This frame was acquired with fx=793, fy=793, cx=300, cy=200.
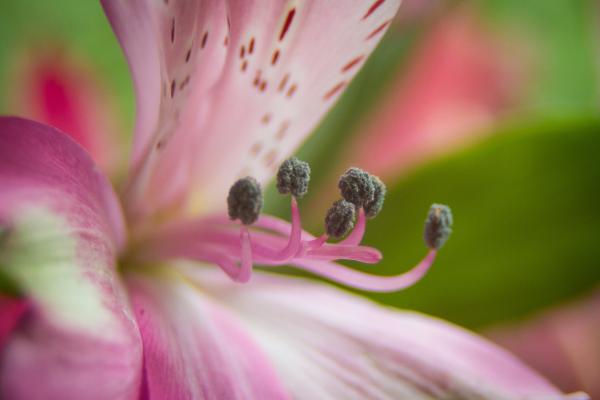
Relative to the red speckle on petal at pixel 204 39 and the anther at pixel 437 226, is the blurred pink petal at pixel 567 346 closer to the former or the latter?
the anther at pixel 437 226

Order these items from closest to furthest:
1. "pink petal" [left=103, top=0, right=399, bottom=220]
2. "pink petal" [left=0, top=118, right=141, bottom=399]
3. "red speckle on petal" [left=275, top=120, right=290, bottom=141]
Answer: "pink petal" [left=0, top=118, right=141, bottom=399] → "pink petal" [left=103, top=0, right=399, bottom=220] → "red speckle on petal" [left=275, top=120, right=290, bottom=141]

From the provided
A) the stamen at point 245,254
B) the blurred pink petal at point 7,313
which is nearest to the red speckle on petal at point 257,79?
the stamen at point 245,254

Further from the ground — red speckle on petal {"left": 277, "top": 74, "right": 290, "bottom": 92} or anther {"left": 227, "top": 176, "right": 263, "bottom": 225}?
red speckle on petal {"left": 277, "top": 74, "right": 290, "bottom": 92}

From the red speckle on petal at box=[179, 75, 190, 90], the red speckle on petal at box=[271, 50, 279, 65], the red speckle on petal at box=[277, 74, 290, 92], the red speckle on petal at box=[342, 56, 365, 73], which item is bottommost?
the red speckle on petal at box=[179, 75, 190, 90]

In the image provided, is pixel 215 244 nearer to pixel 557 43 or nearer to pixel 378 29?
pixel 378 29

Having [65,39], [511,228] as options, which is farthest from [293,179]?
[65,39]

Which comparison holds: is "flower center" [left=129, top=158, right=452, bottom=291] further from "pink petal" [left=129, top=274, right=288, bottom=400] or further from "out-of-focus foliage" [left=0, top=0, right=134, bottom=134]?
"out-of-focus foliage" [left=0, top=0, right=134, bottom=134]

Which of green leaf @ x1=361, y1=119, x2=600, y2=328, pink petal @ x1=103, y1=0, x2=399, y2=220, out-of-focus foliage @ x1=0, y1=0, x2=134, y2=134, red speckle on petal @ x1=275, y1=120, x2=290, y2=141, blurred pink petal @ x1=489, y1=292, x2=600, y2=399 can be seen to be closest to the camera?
pink petal @ x1=103, y1=0, x2=399, y2=220

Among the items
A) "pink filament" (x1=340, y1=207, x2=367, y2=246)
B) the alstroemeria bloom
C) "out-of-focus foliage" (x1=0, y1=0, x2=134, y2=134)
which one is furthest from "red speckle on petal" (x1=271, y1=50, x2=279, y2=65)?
"out-of-focus foliage" (x1=0, y1=0, x2=134, y2=134)

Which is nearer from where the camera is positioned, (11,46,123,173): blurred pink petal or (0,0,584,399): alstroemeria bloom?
(0,0,584,399): alstroemeria bloom
